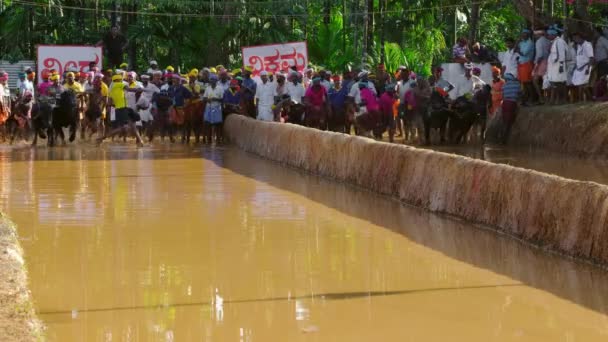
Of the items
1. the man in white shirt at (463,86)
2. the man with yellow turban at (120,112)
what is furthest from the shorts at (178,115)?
the man in white shirt at (463,86)

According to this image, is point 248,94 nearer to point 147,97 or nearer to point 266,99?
point 266,99

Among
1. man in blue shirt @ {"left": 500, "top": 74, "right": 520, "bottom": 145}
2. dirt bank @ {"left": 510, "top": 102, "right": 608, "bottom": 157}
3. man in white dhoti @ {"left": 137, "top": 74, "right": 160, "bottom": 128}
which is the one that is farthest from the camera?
man in white dhoti @ {"left": 137, "top": 74, "right": 160, "bottom": 128}

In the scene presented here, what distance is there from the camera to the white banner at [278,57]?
34.8m

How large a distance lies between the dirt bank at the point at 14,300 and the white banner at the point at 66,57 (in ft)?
72.3

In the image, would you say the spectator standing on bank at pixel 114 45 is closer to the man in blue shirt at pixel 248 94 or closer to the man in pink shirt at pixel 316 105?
the man in blue shirt at pixel 248 94

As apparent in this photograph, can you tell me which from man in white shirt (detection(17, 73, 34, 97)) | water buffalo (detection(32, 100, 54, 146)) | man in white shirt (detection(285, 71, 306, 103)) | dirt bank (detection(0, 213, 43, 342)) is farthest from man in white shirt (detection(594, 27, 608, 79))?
dirt bank (detection(0, 213, 43, 342))

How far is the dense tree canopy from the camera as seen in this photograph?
3909 centimetres

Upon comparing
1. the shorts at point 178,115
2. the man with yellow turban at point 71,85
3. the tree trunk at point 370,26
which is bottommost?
the shorts at point 178,115

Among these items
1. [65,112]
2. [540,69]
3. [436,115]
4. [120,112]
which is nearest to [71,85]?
[65,112]

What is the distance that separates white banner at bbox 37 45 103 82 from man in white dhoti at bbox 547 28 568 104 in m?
12.8

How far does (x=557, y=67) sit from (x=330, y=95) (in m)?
6.00

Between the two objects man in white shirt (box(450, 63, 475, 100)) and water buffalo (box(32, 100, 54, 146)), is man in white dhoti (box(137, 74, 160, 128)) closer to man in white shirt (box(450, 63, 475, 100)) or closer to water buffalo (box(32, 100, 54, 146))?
water buffalo (box(32, 100, 54, 146))

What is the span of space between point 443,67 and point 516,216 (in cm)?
1484

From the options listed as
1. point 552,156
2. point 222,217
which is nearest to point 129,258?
point 222,217
